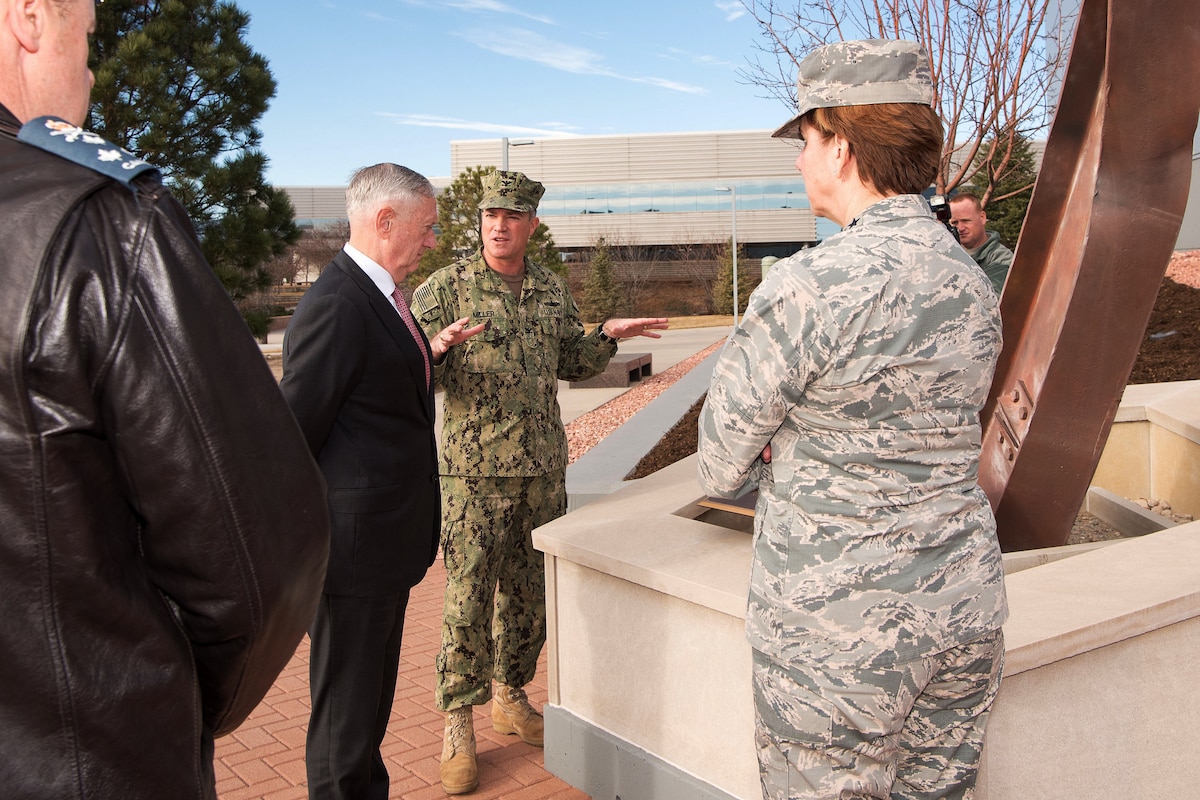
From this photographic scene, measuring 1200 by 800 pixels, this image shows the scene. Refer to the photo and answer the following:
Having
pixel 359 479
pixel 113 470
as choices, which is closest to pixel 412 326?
pixel 359 479

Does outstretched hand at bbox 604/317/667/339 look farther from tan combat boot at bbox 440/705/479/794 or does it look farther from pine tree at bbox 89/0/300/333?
pine tree at bbox 89/0/300/333

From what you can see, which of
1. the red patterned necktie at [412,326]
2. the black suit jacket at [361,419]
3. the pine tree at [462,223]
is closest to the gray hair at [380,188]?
the black suit jacket at [361,419]

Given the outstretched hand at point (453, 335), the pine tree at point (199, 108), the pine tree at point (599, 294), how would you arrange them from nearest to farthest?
the outstretched hand at point (453, 335) → the pine tree at point (199, 108) → the pine tree at point (599, 294)

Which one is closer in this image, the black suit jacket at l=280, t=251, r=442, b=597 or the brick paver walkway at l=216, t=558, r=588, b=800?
the black suit jacket at l=280, t=251, r=442, b=597

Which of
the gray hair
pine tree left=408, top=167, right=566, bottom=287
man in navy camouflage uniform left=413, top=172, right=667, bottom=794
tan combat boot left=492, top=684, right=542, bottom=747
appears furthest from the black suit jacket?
pine tree left=408, top=167, right=566, bottom=287

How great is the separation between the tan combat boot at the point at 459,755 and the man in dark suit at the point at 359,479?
58 cm

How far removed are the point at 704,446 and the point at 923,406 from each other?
437 mm

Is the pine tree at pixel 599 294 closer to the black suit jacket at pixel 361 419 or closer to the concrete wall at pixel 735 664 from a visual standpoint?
the concrete wall at pixel 735 664

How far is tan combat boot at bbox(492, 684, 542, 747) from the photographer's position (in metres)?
3.96

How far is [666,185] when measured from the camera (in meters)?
68.8

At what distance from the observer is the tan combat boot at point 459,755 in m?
3.56

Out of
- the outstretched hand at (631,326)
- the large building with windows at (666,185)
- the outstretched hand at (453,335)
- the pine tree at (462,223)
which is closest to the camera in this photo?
the outstretched hand at (453,335)

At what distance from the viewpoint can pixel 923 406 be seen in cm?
192

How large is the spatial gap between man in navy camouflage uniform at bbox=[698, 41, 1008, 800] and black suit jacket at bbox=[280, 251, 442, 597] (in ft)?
4.00
